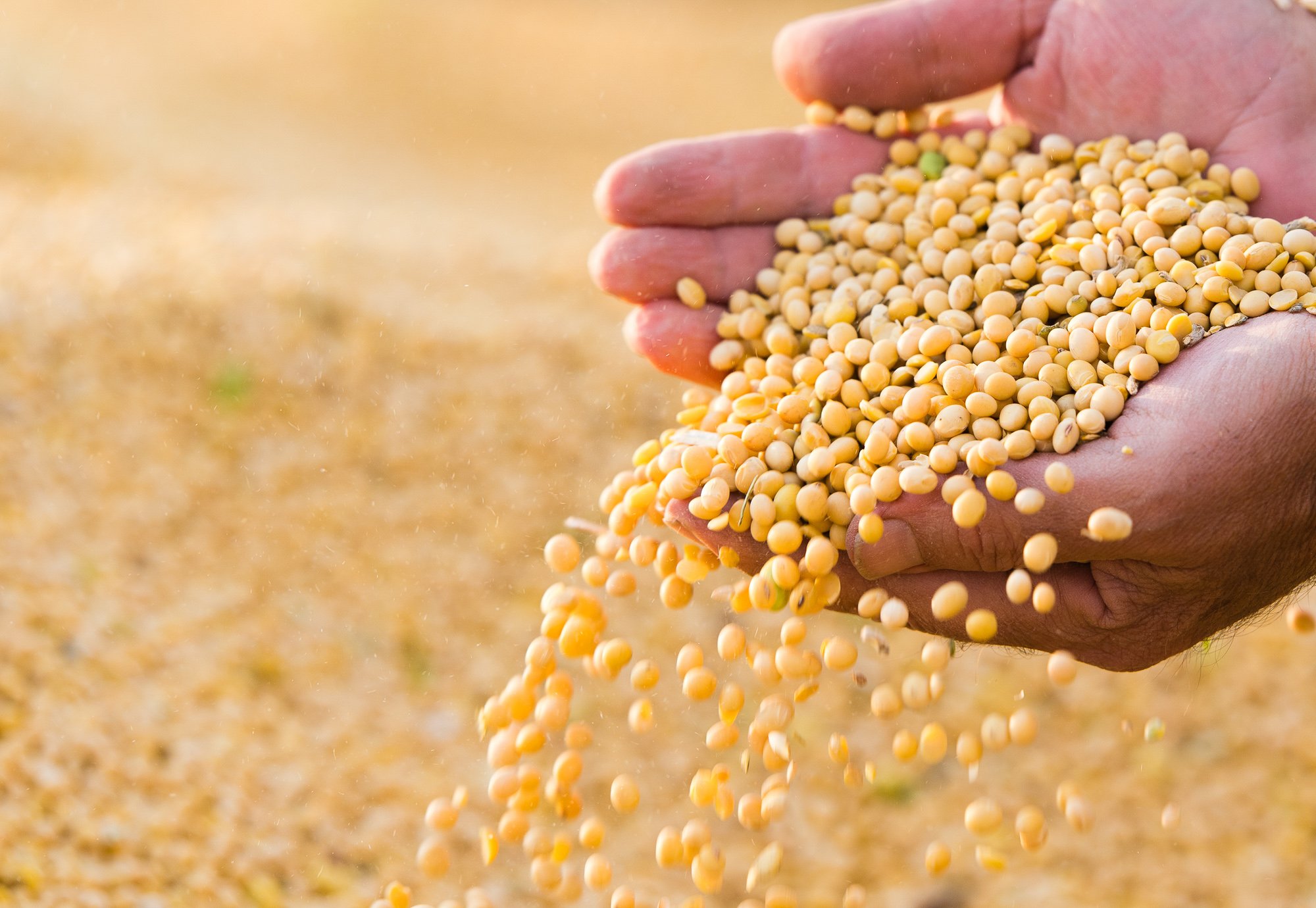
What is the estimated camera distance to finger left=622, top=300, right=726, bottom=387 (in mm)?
1844

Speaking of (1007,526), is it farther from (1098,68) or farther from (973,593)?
(1098,68)

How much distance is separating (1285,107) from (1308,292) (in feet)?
1.65

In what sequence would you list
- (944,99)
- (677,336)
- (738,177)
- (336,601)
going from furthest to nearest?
(336,601) → (944,99) → (738,177) → (677,336)

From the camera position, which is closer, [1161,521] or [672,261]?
[1161,521]

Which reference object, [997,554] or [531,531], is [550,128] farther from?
[997,554]

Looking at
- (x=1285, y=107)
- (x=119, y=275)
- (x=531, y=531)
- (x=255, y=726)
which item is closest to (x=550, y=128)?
(x=119, y=275)

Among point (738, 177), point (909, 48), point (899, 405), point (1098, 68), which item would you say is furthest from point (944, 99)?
point (899, 405)

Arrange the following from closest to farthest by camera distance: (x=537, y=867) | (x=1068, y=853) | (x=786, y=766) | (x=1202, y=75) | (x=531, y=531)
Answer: (x=786, y=766) < (x=537, y=867) < (x=1202, y=75) < (x=1068, y=853) < (x=531, y=531)

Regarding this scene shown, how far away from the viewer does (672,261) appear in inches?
74.8

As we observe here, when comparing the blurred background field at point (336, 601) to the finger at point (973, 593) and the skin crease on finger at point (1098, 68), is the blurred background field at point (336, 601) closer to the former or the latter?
the finger at point (973, 593)

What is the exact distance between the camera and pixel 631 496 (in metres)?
1.57

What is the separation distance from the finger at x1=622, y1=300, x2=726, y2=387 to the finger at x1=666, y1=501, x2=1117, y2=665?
1.41 feet

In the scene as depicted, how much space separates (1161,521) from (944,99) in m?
1.08

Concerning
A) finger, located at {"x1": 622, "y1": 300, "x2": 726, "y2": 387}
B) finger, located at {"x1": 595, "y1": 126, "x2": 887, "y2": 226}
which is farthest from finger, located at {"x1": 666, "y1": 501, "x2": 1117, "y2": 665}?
finger, located at {"x1": 595, "y1": 126, "x2": 887, "y2": 226}
